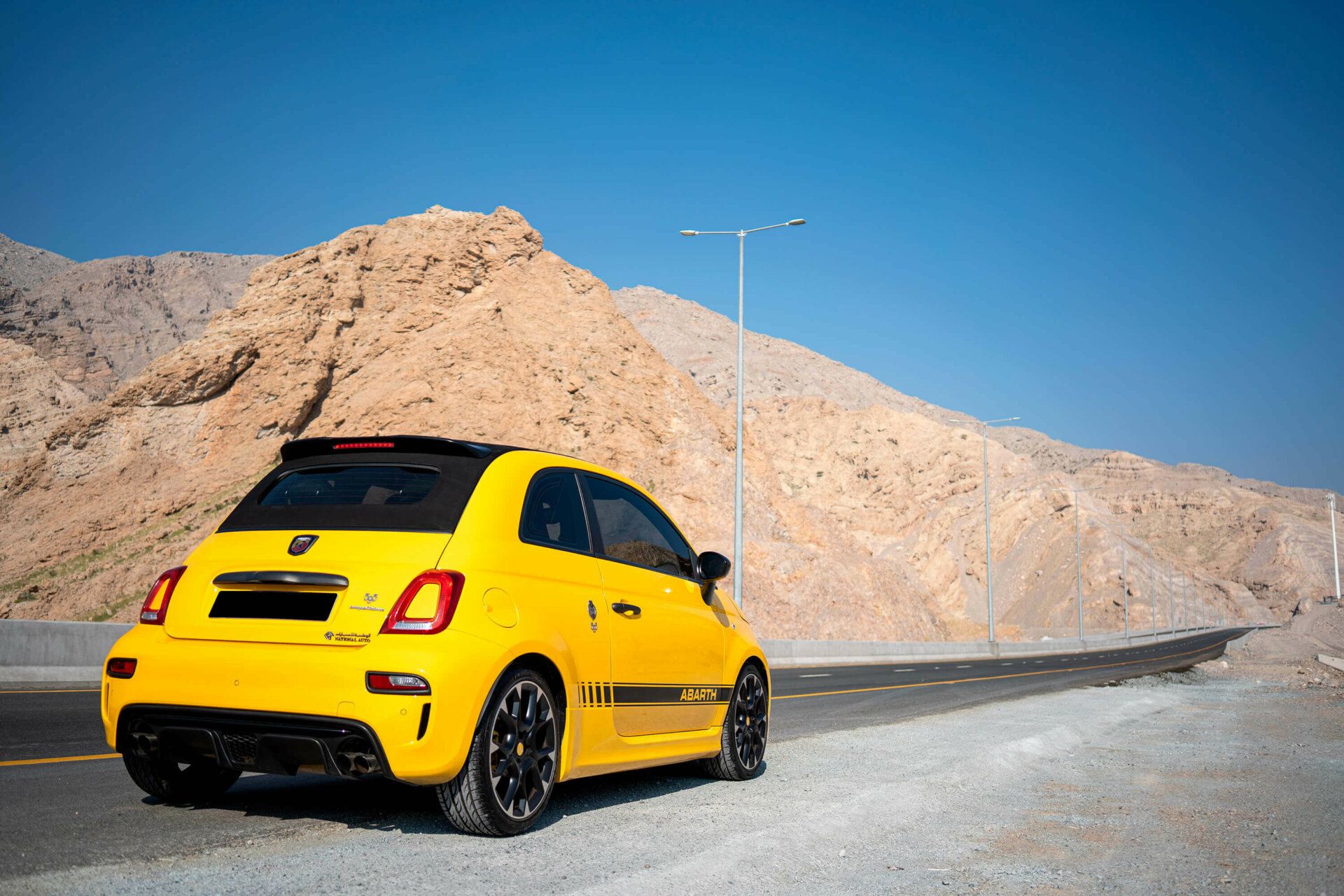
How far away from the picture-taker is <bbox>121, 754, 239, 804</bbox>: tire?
502 centimetres

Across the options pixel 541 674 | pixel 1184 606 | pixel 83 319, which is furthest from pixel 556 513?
pixel 1184 606

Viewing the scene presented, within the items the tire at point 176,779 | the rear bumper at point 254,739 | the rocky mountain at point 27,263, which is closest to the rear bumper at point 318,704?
the rear bumper at point 254,739

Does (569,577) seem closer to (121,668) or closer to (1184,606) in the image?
(121,668)

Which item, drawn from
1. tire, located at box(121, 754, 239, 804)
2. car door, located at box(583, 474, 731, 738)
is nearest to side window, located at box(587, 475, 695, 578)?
car door, located at box(583, 474, 731, 738)

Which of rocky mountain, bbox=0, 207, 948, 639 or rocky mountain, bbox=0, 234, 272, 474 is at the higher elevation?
rocky mountain, bbox=0, 234, 272, 474

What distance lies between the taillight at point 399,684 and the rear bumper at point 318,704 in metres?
0.02

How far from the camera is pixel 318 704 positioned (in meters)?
4.29

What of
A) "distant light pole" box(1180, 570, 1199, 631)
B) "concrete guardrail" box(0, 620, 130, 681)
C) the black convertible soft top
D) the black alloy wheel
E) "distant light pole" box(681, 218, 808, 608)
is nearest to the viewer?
the black alloy wheel

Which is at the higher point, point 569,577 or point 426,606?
point 569,577

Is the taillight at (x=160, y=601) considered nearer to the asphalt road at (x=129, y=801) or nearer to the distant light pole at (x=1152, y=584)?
the asphalt road at (x=129, y=801)

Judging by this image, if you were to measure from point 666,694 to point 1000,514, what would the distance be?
293 ft

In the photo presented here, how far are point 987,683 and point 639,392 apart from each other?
27.2 meters

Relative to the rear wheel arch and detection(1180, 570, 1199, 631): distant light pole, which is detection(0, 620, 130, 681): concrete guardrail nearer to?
the rear wheel arch

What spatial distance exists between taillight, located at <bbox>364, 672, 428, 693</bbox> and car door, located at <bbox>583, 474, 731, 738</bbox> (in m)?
1.39
